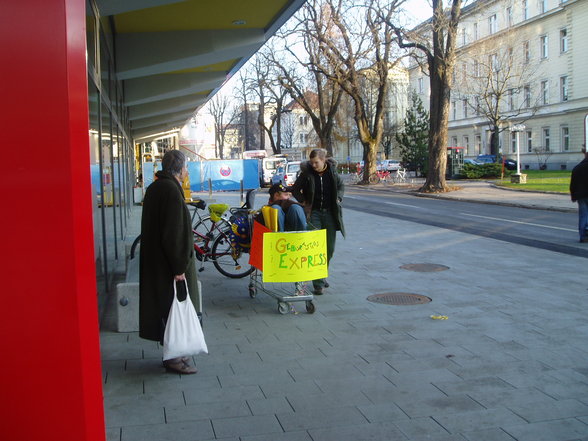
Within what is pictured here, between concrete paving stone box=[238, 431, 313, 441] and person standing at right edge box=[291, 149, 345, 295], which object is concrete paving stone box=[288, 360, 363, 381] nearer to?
concrete paving stone box=[238, 431, 313, 441]

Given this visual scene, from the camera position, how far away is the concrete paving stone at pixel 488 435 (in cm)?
369

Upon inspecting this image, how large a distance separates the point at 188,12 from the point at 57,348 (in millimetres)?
7356

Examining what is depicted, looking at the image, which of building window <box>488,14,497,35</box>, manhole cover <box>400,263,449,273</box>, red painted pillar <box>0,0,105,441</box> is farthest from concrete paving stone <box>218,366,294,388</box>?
building window <box>488,14,497,35</box>

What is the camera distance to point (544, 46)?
57.7 meters

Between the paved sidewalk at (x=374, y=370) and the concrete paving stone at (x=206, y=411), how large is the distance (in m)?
0.01

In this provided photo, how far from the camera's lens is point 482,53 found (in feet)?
173

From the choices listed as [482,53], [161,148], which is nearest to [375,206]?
[161,148]

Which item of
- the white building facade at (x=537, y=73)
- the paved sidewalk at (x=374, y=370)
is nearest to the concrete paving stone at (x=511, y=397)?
the paved sidewalk at (x=374, y=370)

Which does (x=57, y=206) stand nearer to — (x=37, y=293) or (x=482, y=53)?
(x=37, y=293)

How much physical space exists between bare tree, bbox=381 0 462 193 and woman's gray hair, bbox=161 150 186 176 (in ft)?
82.0

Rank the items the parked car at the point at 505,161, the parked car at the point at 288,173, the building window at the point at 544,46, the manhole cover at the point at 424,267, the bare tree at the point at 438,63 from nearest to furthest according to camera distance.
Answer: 1. the manhole cover at the point at 424,267
2. the bare tree at the point at 438,63
3. the parked car at the point at 288,173
4. the parked car at the point at 505,161
5. the building window at the point at 544,46

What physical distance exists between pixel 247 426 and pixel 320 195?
432 cm

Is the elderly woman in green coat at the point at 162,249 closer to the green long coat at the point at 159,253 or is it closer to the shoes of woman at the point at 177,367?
the green long coat at the point at 159,253

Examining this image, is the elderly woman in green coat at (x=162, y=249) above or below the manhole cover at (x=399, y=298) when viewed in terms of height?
above
